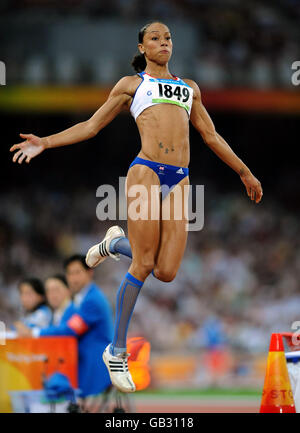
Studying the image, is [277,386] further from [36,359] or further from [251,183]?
[36,359]

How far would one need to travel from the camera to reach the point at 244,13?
22.7 m

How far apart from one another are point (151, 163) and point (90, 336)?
2.69 m

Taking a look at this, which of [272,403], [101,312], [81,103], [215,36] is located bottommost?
[272,403]

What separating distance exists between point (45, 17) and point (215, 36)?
15.7 ft

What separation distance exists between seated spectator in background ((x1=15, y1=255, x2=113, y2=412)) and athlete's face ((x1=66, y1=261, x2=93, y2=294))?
11 centimetres

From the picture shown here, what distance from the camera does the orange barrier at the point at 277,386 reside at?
245 inches

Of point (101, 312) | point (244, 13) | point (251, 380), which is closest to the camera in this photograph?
point (101, 312)

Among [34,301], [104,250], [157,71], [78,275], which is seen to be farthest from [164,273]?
[34,301]

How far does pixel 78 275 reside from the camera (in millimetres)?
8352

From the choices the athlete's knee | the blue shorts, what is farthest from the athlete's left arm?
the athlete's knee

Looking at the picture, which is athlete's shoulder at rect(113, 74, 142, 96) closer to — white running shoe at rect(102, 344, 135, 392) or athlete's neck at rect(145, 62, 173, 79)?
athlete's neck at rect(145, 62, 173, 79)

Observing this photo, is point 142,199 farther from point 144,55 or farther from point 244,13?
point 244,13

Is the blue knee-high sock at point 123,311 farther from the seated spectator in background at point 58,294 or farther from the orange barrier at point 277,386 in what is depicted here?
the seated spectator in background at point 58,294

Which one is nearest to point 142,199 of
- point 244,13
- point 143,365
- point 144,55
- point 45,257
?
point 144,55
